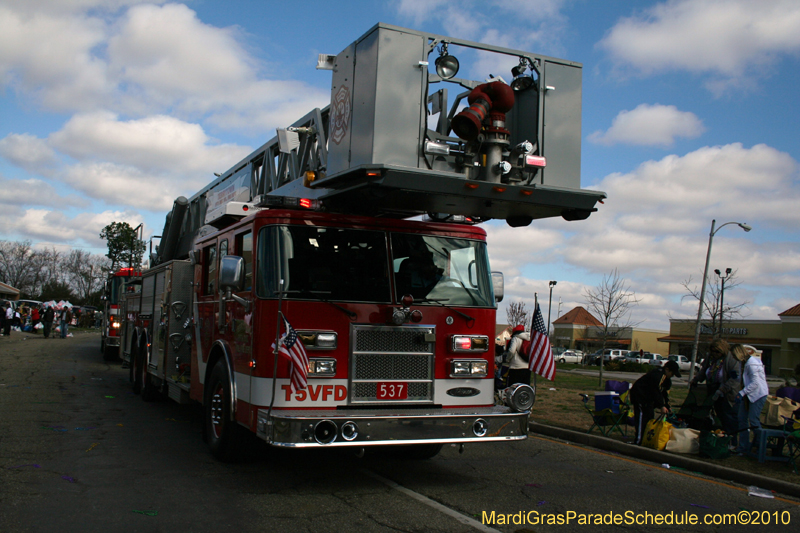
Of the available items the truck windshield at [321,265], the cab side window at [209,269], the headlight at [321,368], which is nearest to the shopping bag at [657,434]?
the truck windshield at [321,265]

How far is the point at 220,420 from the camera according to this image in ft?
23.8

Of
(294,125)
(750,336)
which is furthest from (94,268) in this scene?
(294,125)

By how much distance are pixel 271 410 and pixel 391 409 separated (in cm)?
119

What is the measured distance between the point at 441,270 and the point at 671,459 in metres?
4.15

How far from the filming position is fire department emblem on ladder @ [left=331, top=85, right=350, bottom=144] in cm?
632

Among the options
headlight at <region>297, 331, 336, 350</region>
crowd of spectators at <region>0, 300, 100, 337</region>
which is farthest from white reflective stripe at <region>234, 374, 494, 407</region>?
crowd of spectators at <region>0, 300, 100, 337</region>

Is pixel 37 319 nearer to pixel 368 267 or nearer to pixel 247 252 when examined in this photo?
pixel 247 252

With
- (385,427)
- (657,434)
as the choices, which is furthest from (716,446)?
(385,427)

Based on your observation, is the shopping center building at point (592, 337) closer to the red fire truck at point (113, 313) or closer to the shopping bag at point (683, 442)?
the red fire truck at point (113, 313)

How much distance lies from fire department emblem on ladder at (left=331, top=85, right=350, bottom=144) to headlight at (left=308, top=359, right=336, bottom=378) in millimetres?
2131

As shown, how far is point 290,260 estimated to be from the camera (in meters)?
6.34

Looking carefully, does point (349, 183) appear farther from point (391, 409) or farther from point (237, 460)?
point (237, 460)

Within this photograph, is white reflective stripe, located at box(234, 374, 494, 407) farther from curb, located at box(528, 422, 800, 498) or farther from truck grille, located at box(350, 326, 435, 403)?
curb, located at box(528, 422, 800, 498)

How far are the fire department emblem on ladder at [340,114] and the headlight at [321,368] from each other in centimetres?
213
